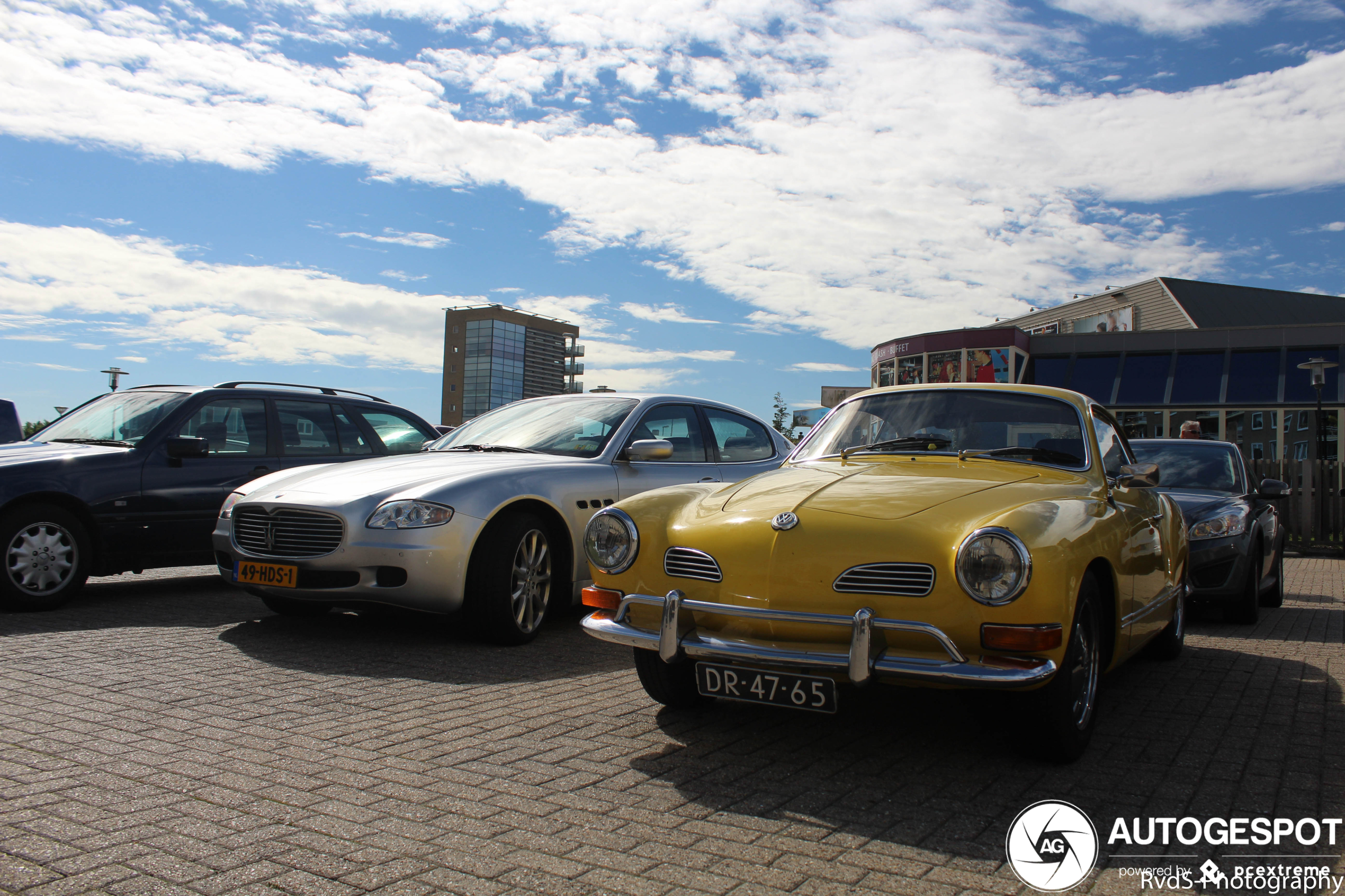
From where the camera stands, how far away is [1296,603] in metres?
9.19

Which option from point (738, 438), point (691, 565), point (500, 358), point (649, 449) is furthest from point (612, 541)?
point (500, 358)

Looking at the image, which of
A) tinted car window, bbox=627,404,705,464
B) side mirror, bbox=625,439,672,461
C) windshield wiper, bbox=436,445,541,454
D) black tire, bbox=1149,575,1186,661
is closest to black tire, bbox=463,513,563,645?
side mirror, bbox=625,439,672,461

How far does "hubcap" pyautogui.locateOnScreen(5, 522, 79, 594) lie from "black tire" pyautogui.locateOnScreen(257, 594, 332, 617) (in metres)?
1.44

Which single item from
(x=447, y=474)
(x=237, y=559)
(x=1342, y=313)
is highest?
(x=1342, y=313)

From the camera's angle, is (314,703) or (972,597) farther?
(314,703)

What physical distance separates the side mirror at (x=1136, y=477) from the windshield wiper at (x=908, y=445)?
81cm

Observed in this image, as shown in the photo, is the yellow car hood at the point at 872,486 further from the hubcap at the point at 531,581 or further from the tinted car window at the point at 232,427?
the tinted car window at the point at 232,427

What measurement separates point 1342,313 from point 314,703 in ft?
164

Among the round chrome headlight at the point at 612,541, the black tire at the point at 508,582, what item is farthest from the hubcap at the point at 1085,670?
the black tire at the point at 508,582

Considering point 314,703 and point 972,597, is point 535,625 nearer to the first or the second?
point 314,703

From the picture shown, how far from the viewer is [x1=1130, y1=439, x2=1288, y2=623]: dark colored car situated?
287 inches

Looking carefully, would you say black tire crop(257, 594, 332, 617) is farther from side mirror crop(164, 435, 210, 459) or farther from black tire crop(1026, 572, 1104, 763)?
black tire crop(1026, 572, 1104, 763)

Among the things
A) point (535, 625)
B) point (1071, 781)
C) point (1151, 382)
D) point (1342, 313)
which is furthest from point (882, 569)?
point (1342, 313)

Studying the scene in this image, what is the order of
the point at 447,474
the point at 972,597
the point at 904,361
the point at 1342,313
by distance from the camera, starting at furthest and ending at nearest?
the point at 1342,313 → the point at 904,361 → the point at 447,474 → the point at 972,597
